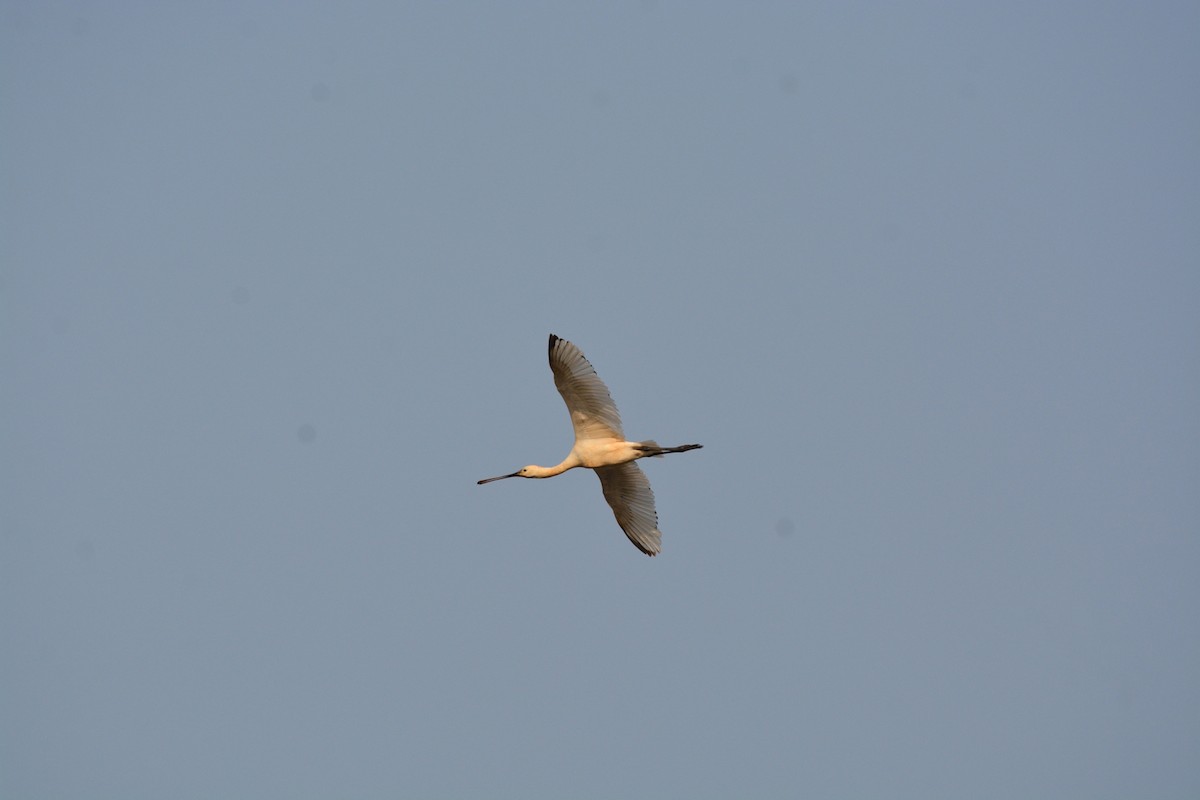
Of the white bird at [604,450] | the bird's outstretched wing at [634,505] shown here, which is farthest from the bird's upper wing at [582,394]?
the bird's outstretched wing at [634,505]

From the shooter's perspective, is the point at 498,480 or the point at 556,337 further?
the point at 498,480

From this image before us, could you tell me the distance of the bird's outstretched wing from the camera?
3328 cm

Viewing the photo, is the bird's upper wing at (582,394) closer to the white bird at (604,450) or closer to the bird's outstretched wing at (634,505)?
the white bird at (604,450)

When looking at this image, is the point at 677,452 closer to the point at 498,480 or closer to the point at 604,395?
the point at 604,395

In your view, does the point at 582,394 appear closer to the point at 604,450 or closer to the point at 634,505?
the point at 604,450

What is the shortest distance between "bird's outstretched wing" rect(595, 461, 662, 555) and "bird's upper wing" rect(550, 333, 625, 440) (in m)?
1.09

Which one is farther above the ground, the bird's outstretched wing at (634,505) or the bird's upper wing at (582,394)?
the bird's upper wing at (582,394)

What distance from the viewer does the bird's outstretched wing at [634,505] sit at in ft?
109

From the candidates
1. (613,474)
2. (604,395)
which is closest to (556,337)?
(604,395)

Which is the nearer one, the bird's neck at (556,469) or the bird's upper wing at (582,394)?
the bird's upper wing at (582,394)

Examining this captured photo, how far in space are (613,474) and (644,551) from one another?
159cm

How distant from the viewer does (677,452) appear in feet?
106

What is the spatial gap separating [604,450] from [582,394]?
1.27 metres

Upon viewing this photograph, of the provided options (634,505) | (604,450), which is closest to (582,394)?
(604,450)
